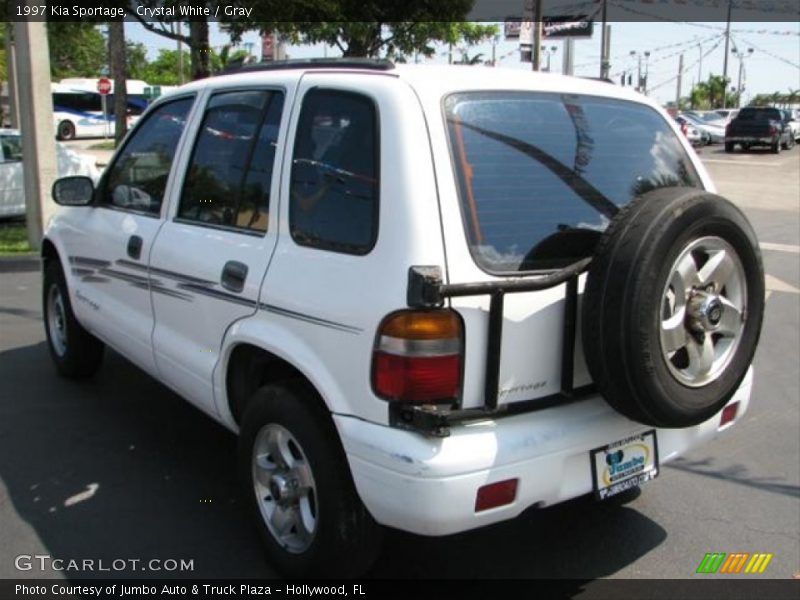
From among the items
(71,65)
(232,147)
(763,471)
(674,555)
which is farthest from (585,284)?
(71,65)

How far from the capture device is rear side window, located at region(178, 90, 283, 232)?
10.2 feet

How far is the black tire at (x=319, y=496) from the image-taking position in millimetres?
2678

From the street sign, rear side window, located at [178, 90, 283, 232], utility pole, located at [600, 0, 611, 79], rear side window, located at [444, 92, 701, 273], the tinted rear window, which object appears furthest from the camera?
the tinted rear window

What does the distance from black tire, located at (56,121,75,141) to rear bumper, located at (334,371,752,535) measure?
38.7 m

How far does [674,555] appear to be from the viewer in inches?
129

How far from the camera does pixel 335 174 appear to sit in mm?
2791

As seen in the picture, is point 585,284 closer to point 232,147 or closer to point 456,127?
point 456,127

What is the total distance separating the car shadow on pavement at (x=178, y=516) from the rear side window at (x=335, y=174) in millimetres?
1345

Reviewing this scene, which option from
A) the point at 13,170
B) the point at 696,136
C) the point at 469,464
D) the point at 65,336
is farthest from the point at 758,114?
the point at 469,464

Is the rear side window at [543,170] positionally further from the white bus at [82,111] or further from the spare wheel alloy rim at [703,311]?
the white bus at [82,111]

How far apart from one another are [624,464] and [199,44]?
349 inches

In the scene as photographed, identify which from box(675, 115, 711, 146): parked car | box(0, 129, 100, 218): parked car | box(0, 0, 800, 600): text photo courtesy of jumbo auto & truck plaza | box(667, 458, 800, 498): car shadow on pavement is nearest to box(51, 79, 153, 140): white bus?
box(675, 115, 711, 146): parked car

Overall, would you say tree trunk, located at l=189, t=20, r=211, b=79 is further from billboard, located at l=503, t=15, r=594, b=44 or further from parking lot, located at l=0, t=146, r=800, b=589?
billboard, located at l=503, t=15, r=594, b=44

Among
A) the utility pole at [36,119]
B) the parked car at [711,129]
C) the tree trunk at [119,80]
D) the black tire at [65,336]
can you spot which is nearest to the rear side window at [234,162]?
the black tire at [65,336]
